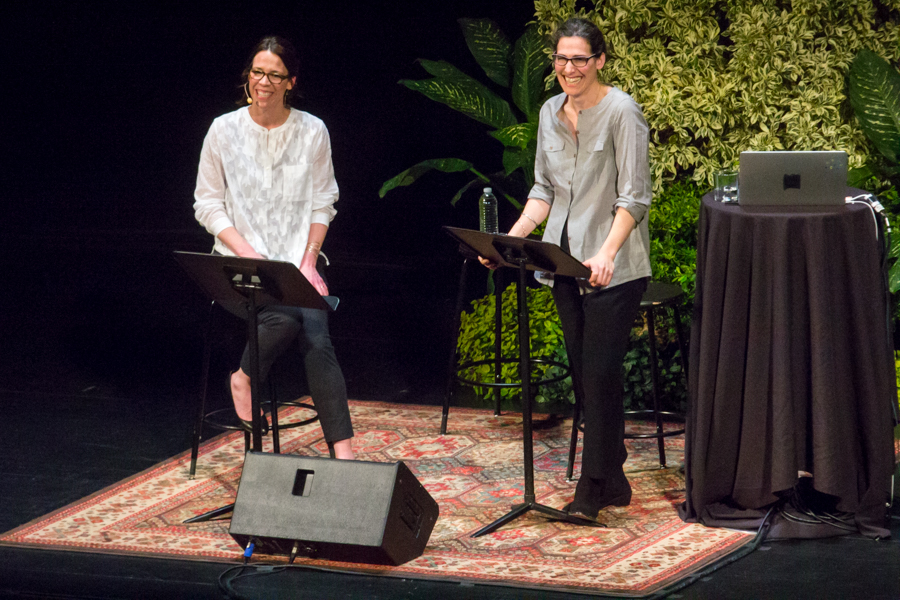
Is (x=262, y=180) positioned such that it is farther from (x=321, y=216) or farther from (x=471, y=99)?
(x=471, y=99)

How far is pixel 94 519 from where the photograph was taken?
12.2 feet

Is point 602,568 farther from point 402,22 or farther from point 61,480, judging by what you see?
point 402,22

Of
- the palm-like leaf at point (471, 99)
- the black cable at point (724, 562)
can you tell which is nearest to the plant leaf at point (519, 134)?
the palm-like leaf at point (471, 99)

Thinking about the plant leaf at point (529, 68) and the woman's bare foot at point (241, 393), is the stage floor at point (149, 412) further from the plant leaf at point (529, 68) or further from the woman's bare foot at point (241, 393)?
the plant leaf at point (529, 68)

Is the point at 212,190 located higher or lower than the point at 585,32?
lower

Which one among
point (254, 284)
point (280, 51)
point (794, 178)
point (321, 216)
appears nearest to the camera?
point (254, 284)

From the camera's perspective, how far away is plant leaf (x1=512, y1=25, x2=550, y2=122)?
5.66 metres

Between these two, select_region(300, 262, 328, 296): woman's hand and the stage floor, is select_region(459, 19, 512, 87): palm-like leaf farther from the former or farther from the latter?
select_region(300, 262, 328, 296): woman's hand

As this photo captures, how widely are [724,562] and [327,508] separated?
115 centimetres

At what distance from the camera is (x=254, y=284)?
129 inches

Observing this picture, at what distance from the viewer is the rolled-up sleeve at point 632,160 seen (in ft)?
11.2

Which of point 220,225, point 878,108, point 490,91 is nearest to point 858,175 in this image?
point 878,108

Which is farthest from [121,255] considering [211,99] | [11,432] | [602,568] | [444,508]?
[602,568]

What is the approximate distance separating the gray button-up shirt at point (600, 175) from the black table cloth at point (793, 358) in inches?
9.0
